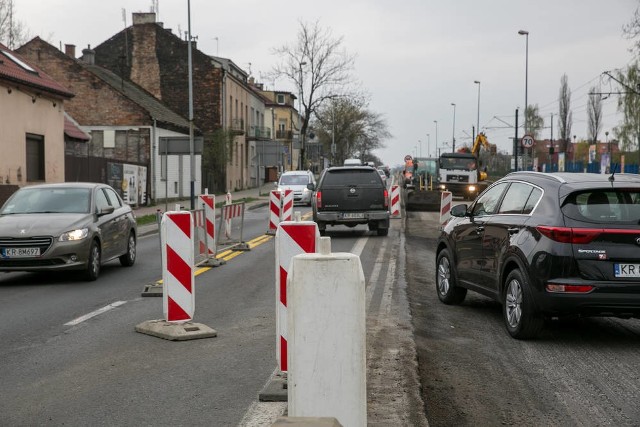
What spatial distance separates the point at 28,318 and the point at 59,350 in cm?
206

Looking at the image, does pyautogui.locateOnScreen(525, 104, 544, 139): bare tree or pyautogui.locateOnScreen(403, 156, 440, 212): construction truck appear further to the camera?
pyautogui.locateOnScreen(525, 104, 544, 139): bare tree

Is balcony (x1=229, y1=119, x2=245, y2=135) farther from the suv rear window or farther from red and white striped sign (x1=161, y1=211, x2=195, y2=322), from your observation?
the suv rear window

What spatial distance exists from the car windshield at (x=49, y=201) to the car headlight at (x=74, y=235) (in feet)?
2.58

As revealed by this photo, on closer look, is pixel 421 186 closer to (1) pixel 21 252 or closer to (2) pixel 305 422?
(1) pixel 21 252

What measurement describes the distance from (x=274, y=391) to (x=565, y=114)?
91.5 m

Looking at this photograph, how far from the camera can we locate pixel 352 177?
22.1 metres

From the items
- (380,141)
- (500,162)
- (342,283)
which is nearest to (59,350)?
(342,283)

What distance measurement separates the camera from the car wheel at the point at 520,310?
25.2 ft

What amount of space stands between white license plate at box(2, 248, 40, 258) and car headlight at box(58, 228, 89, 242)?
384 mm

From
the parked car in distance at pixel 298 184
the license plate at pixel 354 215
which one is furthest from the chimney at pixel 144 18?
the license plate at pixel 354 215

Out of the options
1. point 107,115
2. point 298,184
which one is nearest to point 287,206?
point 298,184

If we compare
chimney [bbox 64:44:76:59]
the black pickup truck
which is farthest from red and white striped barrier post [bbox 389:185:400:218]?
chimney [bbox 64:44:76:59]

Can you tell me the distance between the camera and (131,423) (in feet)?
16.9

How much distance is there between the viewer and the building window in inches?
1170
